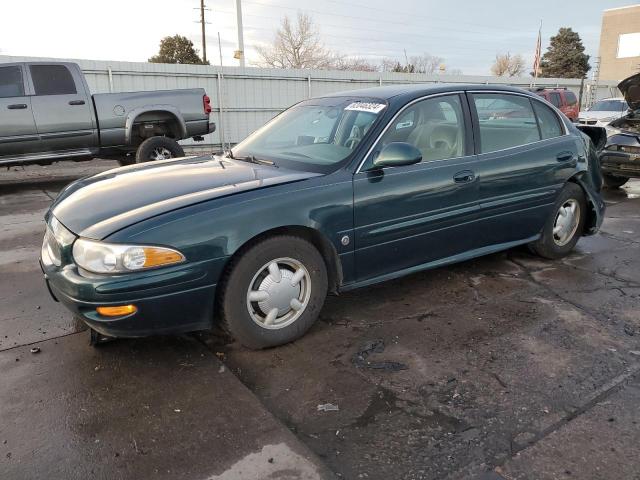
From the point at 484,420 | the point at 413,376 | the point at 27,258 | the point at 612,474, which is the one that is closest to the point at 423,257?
the point at 413,376

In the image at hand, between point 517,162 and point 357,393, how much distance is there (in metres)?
2.50

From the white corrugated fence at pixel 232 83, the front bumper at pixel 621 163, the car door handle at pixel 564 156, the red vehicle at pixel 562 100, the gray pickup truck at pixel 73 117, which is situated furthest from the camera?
the red vehicle at pixel 562 100

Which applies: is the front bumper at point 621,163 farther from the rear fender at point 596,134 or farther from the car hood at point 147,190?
the car hood at point 147,190

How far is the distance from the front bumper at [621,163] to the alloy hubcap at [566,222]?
3883mm

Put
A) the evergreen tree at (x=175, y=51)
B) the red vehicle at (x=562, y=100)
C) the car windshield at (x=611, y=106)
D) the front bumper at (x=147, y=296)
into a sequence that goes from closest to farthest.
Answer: the front bumper at (x=147, y=296) < the red vehicle at (x=562, y=100) < the car windshield at (x=611, y=106) < the evergreen tree at (x=175, y=51)

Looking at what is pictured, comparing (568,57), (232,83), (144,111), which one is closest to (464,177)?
(144,111)

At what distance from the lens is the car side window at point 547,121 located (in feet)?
15.2

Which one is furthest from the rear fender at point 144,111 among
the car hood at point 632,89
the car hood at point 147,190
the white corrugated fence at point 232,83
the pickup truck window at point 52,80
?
the car hood at point 632,89

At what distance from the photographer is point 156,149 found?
28.7 feet

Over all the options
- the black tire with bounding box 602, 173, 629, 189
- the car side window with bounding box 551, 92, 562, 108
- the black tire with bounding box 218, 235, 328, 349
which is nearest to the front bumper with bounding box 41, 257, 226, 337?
the black tire with bounding box 218, 235, 328, 349

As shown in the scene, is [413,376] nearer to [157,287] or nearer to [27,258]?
[157,287]

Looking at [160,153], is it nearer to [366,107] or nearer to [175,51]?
[366,107]

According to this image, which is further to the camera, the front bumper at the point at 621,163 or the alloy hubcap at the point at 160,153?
the alloy hubcap at the point at 160,153

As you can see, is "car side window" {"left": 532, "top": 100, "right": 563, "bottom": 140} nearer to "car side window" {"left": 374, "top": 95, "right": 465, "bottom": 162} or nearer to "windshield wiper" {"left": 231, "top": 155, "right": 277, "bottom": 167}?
"car side window" {"left": 374, "top": 95, "right": 465, "bottom": 162}
